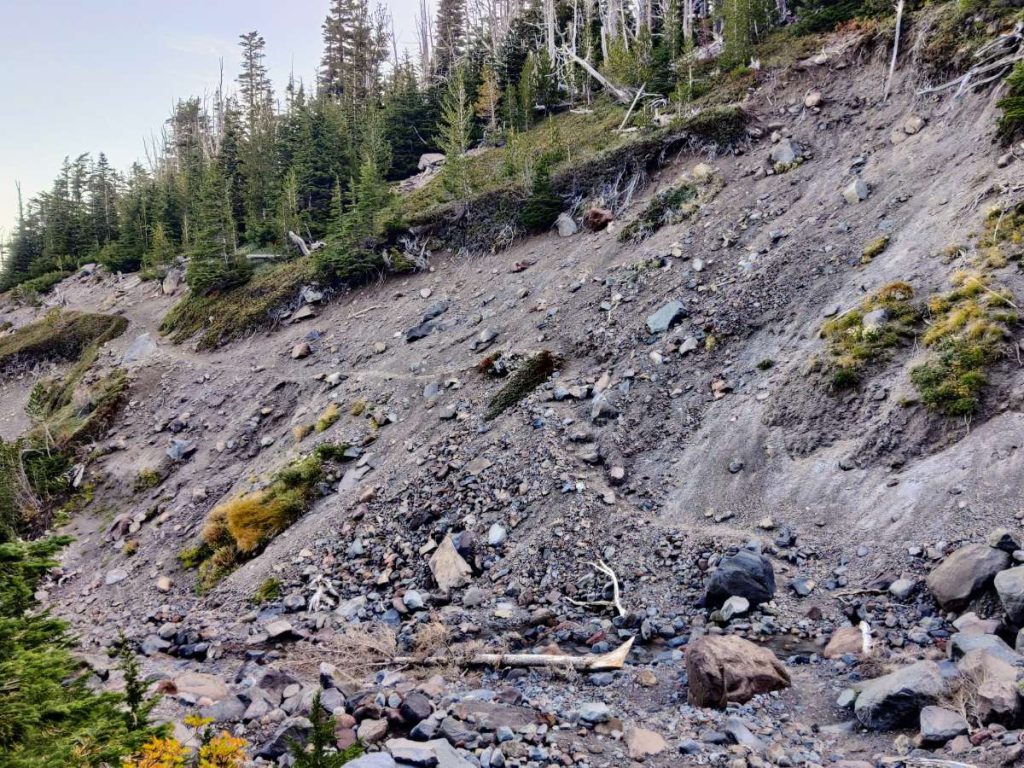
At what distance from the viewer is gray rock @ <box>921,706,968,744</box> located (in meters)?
4.97

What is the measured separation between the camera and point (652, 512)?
11969mm

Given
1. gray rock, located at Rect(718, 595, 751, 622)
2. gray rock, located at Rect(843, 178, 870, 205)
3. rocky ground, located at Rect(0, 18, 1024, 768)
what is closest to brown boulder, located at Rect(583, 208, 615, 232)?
rocky ground, located at Rect(0, 18, 1024, 768)

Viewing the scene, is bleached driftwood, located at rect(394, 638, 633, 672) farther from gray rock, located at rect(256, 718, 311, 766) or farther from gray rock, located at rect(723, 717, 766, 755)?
gray rock, located at rect(256, 718, 311, 766)

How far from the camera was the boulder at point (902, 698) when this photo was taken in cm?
550

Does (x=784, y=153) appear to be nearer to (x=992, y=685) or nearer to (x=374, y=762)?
(x=992, y=685)

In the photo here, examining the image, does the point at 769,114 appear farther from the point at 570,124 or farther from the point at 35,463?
the point at 35,463

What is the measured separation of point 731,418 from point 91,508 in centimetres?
2380

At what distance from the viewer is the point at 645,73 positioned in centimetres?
3231

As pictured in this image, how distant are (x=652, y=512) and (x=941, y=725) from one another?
22.9 ft

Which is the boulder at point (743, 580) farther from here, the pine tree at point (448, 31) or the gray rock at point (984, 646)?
the pine tree at point (448, 31)

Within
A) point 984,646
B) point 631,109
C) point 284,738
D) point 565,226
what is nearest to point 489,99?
point 631,109

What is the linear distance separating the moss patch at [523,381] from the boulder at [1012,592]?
10936 mm

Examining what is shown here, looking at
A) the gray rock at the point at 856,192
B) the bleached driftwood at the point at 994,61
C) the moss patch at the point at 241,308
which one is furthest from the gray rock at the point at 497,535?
the moss patch at the point at 241,308

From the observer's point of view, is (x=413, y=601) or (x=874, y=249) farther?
(x=874, y=249)
